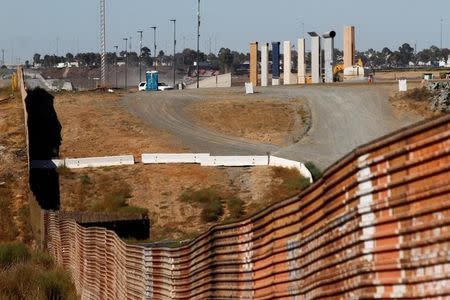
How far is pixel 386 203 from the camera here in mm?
7895

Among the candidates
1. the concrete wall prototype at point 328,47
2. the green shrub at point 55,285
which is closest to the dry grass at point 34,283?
the green shrub at point 55,285

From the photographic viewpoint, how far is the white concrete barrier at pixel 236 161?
53.6 metres

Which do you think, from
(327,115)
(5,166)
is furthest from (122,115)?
(5,166)

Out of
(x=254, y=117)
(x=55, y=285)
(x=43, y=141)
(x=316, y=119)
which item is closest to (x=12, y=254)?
(x=55, y=285)

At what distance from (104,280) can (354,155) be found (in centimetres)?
1378

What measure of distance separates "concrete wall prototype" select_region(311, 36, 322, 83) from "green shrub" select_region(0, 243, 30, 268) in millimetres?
62503

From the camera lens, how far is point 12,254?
3366 cm

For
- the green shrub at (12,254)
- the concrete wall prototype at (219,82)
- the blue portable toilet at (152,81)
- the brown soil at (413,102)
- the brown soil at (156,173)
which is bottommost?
the green shrub at (12,254)

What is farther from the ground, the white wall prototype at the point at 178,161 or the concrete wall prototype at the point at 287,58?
the concrete wall prototype at the point at 287,58

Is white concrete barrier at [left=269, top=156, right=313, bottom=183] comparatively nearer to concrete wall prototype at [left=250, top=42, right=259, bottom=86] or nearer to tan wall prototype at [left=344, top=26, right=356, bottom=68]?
tan wall prototype at [left=344, top=26, right=356, bottom=68]

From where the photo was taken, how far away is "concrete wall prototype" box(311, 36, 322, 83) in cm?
9550

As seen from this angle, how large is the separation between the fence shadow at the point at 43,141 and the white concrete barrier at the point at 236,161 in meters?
7.44

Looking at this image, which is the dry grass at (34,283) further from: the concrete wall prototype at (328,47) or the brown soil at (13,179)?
the concrete wall prototype at (328,47)

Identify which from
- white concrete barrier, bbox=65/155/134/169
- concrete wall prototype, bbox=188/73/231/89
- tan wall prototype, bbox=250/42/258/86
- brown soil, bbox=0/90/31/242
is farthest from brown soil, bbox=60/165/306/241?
concrete wall prototype, bbox=188/73/231/89
